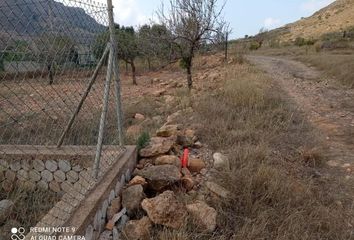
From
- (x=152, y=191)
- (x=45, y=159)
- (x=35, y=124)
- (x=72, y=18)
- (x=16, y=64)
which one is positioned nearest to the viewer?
(x=16, y=64)

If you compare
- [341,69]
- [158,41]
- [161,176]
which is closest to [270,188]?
[161,176]

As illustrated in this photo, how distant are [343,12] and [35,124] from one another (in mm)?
43103

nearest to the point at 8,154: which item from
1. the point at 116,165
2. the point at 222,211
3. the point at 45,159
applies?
the point at 45,159

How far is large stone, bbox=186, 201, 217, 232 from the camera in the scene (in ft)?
8.47

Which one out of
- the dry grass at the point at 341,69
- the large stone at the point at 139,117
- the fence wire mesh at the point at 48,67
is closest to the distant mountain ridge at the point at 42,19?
the fence wire mesh at the point at 48,67

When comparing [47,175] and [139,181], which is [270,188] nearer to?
[139,181]

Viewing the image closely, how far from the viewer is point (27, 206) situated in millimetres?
3393

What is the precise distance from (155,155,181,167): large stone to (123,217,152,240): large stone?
95 centimetres

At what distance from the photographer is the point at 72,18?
2684 millimetres

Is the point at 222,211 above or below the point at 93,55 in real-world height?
below

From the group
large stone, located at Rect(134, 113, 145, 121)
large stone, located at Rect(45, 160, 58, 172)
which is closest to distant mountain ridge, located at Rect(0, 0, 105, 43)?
large stone, located at Rect(45, 160, 58, 172)

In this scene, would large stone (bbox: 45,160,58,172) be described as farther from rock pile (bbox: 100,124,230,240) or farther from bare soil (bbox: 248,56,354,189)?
bare soil (bbox: 248,56,354,189)

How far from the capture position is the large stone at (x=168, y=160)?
3482 mm

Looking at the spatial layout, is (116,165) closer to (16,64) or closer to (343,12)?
(16,64)
